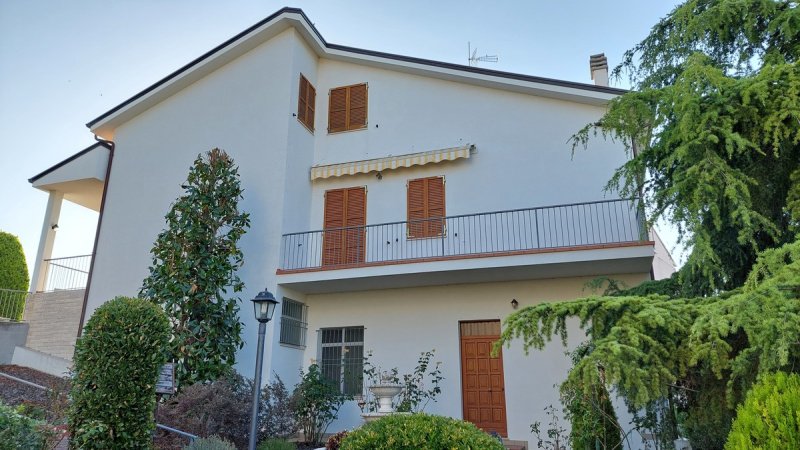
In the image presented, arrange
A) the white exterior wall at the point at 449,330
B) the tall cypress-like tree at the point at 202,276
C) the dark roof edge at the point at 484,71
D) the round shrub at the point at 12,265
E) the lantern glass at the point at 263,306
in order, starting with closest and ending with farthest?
the lantern glass at the point at 263,306
the tall cypress-like tree at the point at 202,276
the white exterior wall at the point at 449,330
the dark roof edge at the point at 484,71
the round shrub at the point at 12,265

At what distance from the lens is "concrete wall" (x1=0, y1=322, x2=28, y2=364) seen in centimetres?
1448

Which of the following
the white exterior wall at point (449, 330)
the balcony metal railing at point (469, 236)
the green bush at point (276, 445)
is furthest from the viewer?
the balcony metal railing at point (469, 236)

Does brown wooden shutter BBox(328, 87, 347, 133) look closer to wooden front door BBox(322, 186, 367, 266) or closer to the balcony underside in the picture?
wooden front door BBox(322, 186, 367, 266)

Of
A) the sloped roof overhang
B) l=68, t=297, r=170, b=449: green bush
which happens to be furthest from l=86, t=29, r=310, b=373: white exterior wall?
l=68, t=297, r=170, b=449: green bush

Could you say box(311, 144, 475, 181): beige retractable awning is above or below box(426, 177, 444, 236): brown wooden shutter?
above

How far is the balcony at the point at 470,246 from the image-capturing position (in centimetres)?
1102

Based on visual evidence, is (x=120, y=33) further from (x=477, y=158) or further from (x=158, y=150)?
(x=477, y=158)

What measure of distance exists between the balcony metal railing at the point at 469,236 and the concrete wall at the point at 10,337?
8.38 metres

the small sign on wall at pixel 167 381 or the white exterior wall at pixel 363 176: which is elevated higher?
the white exterior wall at pixel 363 176

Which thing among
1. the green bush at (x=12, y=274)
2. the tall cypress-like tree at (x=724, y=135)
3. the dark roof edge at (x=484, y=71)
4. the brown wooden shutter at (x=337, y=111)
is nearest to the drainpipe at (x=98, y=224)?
the green bush at (x=12, y=274)

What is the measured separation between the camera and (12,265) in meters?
17.6

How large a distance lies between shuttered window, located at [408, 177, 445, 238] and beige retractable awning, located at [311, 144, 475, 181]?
524mm

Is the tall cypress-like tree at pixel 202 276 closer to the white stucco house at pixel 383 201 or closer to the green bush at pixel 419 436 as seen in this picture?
the white stucco house at pixel 383 201

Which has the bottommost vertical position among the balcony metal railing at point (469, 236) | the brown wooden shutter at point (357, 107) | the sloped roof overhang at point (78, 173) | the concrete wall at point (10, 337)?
the concrete wall at point (10, 337)
